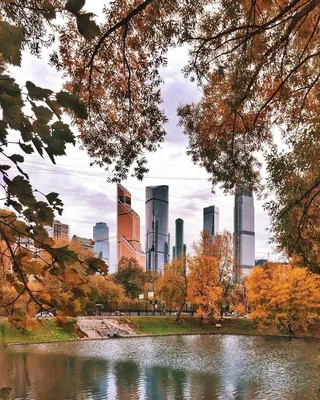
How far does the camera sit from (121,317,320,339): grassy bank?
27078mm

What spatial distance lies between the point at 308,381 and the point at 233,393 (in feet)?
8.81

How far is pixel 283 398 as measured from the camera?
33.4ft

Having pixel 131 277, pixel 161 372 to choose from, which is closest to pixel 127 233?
pixel 131 277

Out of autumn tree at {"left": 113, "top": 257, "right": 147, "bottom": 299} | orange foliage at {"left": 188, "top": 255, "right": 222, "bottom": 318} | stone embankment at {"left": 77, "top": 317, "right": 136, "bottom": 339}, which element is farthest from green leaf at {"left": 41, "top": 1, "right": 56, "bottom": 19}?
autumn tree at {"left": 113, "top": 257, "right": 147, "bottom": 299}

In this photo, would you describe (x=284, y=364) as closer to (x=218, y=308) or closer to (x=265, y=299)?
(x=265, y=299)

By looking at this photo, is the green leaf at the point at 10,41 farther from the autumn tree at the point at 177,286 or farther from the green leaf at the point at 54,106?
the autumn tree at the point at 177,286

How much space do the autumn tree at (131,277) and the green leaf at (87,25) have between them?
126 ft

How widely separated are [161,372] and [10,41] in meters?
13.6

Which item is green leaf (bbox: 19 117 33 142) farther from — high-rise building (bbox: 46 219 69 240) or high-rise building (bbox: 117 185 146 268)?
high-rise building (bbox: 117 185 146 268)

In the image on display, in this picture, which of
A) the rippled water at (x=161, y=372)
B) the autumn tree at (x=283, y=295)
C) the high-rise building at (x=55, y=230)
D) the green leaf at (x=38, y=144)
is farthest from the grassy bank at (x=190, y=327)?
the green leaf at (x=38, y=144)

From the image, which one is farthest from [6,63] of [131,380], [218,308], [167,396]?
[218,308]

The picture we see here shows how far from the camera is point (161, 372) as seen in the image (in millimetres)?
13305

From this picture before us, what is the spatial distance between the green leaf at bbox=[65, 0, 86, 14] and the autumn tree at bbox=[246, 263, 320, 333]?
22.5 m

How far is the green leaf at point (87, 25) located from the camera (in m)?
0.94
